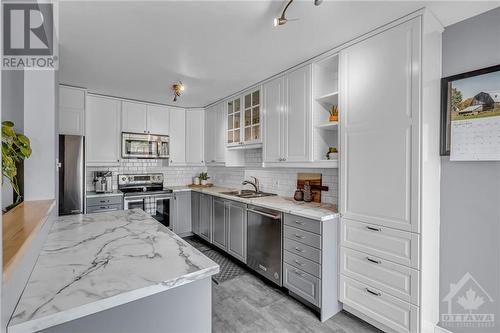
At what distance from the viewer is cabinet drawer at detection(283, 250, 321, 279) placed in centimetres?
223

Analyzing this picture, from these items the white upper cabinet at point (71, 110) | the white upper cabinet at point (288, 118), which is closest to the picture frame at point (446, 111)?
the white upper cabinet at point (288, 118)

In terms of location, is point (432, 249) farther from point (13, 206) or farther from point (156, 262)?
point (13, 206)

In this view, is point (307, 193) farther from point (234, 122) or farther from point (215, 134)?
point (215, 134)

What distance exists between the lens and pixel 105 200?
366 cm

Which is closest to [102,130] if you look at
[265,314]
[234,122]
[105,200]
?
[105,200]

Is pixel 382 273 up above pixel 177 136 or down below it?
below

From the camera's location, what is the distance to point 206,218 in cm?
403

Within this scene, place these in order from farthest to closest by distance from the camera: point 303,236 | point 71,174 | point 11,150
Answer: point 71,174 < point 303,236 < point 11,150

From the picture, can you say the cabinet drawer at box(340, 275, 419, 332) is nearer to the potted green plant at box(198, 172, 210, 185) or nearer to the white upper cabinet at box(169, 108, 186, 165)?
the potted green plant at box(198, 172, 210, 185)

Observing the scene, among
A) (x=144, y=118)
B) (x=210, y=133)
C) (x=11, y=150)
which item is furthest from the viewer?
(x=210, y=133)

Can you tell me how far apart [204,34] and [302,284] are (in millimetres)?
2469

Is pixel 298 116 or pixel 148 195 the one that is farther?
pixel 148 195

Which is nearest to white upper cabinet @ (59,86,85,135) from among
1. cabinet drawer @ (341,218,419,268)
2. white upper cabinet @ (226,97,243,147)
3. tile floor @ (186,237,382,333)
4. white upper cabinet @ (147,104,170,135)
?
white upper cabinet @ (147,104,170,135)

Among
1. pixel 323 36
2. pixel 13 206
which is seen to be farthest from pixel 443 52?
pixel 13 206
